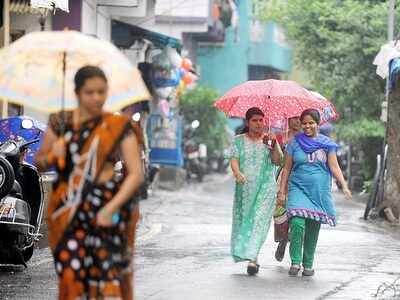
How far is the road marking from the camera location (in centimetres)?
1513

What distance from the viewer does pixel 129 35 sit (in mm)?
25062

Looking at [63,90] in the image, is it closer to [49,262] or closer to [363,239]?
[49,262]

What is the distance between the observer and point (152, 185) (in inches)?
1006

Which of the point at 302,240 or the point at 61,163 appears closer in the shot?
the point at 61,163

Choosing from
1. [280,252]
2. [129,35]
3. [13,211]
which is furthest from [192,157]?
[13,211]

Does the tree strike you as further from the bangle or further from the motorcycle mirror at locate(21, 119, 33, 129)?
the bangle

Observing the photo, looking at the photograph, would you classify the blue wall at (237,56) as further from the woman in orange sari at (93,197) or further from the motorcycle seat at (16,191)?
the woman in orange sari at (93,197)

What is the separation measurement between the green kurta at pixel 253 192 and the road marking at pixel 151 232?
11.6 feet

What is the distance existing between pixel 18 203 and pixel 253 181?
227 centimetres

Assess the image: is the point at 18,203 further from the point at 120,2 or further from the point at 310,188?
the point at 120,2

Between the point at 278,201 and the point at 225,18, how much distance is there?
102 feet

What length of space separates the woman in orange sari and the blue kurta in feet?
16.8

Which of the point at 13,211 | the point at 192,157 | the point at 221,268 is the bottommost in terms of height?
the point at 192,157

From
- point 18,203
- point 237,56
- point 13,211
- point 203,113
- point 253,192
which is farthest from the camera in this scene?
point 237,56
